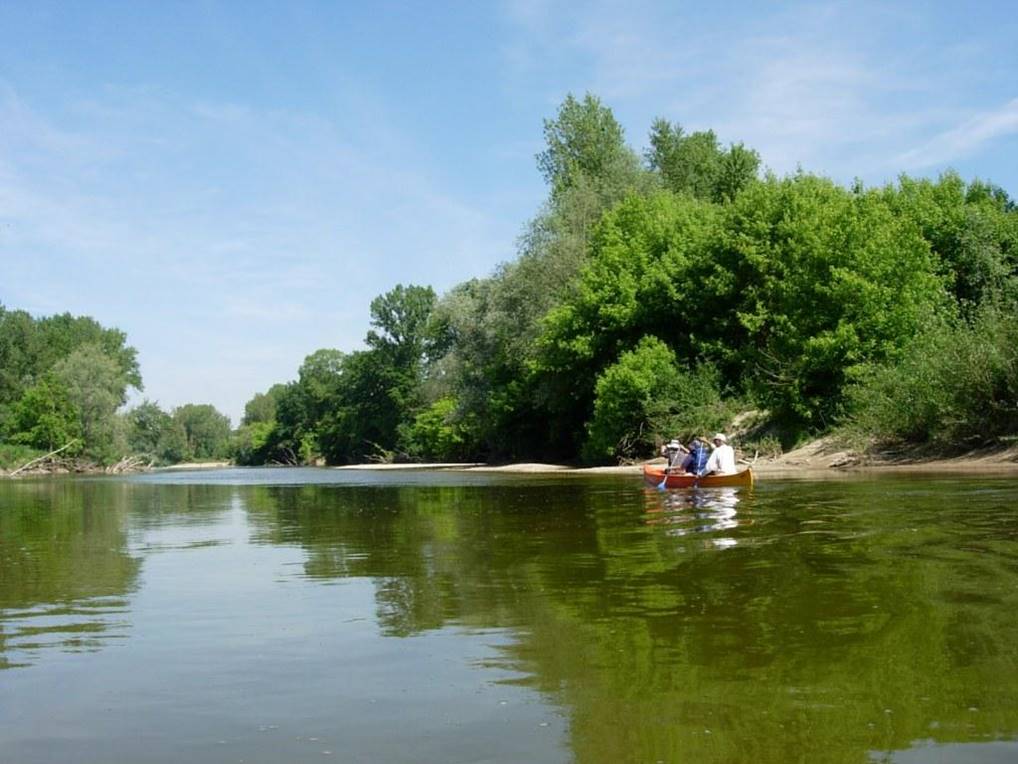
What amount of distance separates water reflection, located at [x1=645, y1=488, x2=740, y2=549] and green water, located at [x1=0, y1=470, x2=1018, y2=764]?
0.28 metres

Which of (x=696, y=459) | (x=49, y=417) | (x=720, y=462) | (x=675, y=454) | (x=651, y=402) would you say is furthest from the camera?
(x=49, y=417)

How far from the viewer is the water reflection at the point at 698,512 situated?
14.7 meters

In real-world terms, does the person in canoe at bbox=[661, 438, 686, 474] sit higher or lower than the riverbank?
higher

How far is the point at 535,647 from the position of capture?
294 inches

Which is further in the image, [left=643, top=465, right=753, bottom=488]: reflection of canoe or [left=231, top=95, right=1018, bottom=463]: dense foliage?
[left=231, top=95, right=1018, bottom=463]: dense foliage

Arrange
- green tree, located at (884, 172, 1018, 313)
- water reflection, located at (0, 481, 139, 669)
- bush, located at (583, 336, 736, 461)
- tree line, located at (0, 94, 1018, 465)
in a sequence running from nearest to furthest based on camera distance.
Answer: water reflection, located at (0, 481, 139, 669), tree line, located at (0, 94, 1018, 465), bush, located at (583, 336, 736, 461), green tree, located at (884, 172, 1018, 313)

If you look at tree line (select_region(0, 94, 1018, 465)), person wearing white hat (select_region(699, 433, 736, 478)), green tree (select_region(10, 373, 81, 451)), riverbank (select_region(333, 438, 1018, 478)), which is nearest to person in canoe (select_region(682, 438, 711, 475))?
person wearing white hat (select_region(699, 433, 736, 478))

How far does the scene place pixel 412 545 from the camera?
15242mm

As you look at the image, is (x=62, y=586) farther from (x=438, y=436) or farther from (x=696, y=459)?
(x=438, y=436)

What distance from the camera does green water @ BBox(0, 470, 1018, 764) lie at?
17.2ft

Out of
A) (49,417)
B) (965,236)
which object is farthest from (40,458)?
(965,236)

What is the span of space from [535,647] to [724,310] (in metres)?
44.4

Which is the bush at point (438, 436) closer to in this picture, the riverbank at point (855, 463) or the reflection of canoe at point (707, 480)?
the riverbank at point (855, 463)

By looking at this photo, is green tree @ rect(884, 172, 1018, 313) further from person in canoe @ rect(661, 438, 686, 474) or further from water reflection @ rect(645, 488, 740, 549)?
water reflection @ rect(645, 488, 740, 549)
